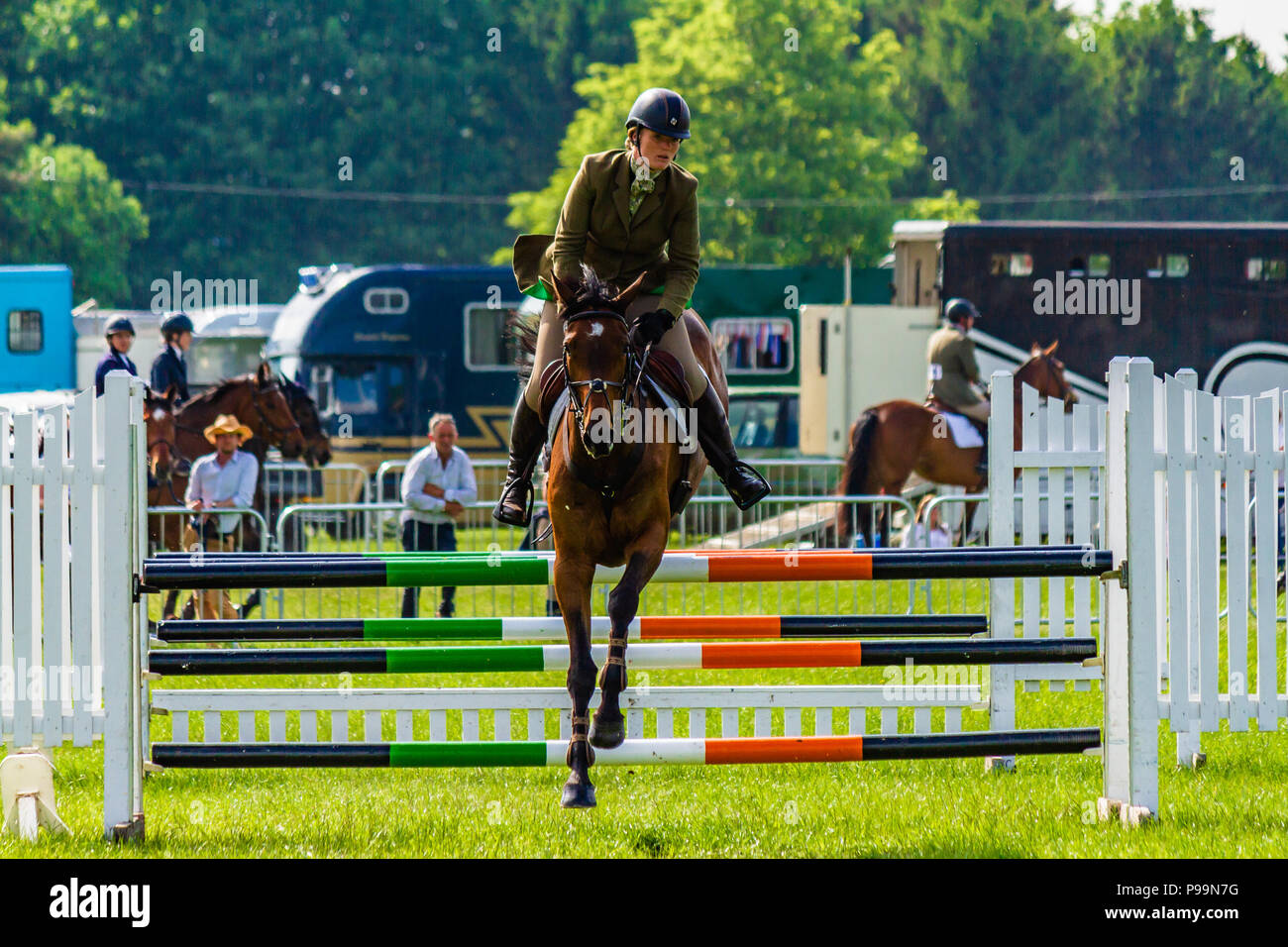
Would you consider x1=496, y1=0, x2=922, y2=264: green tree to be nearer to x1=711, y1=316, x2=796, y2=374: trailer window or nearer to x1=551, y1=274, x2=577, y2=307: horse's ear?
x1=711, y1=316, x2=796, y2=374: trailer window

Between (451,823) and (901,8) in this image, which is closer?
(451,823)

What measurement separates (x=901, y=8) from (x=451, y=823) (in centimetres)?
5426

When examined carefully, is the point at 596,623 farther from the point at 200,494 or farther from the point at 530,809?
the point at 200,494

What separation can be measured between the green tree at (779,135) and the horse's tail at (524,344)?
32536mm

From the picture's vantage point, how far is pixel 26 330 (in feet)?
90.2

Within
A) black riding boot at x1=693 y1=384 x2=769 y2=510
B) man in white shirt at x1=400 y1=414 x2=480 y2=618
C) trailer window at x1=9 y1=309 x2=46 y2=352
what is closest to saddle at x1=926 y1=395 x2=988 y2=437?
man in white shirt at x1=400 y1=414 x2=480 y2=618

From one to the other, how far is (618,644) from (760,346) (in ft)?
56.7

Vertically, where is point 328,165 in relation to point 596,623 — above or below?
above

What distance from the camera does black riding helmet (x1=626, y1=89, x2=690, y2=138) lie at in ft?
22.8

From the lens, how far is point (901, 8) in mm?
57250

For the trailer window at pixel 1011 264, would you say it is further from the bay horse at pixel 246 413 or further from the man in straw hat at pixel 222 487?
the man in straw hat at pixel 222 487

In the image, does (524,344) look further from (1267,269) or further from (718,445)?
(1267,269)

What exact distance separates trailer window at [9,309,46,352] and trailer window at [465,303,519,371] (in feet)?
25.8
